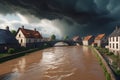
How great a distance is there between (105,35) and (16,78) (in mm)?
80250

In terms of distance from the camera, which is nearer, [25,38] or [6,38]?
[6,38]

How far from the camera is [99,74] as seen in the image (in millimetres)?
27281

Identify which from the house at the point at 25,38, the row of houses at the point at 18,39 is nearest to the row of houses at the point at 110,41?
the row of houses at the point at 18,39

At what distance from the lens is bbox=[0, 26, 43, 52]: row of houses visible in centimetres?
5509

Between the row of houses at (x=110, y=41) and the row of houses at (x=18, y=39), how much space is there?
1348 inches

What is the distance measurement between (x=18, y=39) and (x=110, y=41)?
44.9 meters

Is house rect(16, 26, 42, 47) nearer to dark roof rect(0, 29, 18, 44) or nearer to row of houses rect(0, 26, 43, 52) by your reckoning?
row of houses rect(0, 26, 43, 52)

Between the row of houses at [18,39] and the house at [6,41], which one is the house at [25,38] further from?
the house at [6,41]

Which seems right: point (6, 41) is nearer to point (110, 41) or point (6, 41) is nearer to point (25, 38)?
point (25, 38)

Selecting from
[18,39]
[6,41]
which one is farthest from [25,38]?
[6,41]

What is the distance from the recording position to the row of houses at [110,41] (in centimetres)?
5038

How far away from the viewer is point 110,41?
58531mm

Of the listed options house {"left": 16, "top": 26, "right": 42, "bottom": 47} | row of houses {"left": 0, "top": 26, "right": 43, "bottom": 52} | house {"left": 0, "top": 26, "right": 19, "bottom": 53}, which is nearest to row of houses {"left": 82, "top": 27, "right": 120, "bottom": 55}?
row of houses {"left": 0, "top": 26, "right": 43, "bottom": 52}

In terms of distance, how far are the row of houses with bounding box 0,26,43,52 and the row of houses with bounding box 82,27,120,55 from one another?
1348 inches
